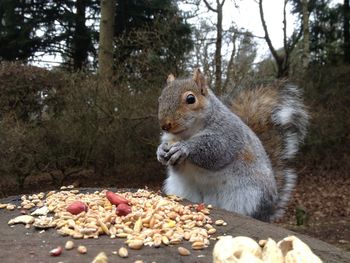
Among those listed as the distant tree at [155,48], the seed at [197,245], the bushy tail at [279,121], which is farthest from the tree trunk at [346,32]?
the seed at [197,245]

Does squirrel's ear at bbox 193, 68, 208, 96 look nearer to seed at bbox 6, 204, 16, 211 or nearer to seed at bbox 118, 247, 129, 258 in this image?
seed at bbox 6, 204, 16, 211

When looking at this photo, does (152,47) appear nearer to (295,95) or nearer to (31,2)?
(31,2)

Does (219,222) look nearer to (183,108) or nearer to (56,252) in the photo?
(56,252)

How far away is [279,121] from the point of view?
302cm

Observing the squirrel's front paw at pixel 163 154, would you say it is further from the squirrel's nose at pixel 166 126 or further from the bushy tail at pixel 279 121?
the bushy tail at pixel 279 121

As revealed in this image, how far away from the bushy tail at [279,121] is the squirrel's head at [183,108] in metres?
A: 0.67

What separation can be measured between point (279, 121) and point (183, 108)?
3.05 ft

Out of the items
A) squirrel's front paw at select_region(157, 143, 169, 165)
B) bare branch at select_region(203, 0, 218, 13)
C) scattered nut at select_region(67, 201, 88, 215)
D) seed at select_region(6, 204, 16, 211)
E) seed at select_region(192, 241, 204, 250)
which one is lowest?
seed at select_region(192, 241, 204, 250)

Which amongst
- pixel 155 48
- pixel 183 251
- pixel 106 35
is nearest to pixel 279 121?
pixel 183 251

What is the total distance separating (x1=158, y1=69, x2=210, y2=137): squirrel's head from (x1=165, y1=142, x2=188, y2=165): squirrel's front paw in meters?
0.10

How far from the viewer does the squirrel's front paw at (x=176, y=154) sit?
7.17 feet

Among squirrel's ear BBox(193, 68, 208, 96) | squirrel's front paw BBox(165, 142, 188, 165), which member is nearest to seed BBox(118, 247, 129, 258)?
squirrel's front paw BBox(165, 142, 188, 165)

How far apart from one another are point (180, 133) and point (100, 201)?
0.63 meters

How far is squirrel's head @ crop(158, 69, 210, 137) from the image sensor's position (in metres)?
2.26
